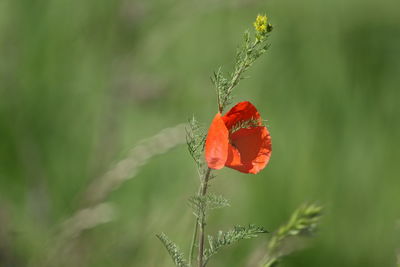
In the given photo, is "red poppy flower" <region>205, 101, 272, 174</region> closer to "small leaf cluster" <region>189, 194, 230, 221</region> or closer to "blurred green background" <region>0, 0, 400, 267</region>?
"small leaf cluster" <region>189, 194, 230, 221</region>

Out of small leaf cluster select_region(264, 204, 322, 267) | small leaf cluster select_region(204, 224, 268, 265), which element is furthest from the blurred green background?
small leaf cluster select_region(204, 224, 268, 265)

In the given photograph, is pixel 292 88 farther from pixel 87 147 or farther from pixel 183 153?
pixel 87 147

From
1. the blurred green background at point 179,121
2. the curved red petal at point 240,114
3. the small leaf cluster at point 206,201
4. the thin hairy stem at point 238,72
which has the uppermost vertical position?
the blurred green background at point 179,121

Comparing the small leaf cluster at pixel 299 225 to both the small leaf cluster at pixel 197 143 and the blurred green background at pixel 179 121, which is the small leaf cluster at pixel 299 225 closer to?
the small leaf cluster at pixel 197 143

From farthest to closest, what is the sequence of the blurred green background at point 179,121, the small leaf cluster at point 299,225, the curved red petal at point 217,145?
1. the blurred green background at point 179,121
2. the small leaf cluster at point 299,225
3. the curved red petal at point 217,145

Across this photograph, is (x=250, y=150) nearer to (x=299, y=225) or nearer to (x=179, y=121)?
(x=299, y=225)

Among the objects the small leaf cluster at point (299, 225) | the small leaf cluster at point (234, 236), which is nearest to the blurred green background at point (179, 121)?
the small leaf cluster at point (299, 225)
